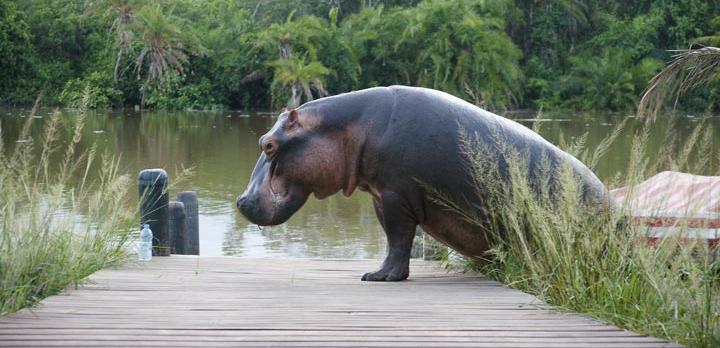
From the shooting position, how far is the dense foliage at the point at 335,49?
116 feet

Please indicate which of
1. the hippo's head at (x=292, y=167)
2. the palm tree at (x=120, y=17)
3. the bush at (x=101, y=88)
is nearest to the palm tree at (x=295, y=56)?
the palm tree at (x=120, y=17)

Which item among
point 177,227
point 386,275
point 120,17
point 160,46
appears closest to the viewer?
point 386,275

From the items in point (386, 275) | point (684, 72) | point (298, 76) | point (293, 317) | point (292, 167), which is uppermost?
point (298, 76)

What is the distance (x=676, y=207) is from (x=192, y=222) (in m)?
3.44

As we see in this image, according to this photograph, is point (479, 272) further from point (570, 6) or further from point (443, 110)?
point (570, 6)

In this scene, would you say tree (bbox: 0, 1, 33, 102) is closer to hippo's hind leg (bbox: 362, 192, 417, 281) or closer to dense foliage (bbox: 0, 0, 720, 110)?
dense foliage (bbox: 0, 0, 720, 110)

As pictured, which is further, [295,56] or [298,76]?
[295,56]

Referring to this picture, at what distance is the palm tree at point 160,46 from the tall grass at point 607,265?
3341 cm

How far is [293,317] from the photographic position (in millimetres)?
3537

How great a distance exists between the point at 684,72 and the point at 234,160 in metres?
13.4

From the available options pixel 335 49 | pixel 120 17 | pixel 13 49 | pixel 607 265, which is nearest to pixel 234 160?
pixel 607 265

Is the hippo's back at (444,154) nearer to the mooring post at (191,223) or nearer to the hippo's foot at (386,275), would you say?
the hippo's foot at (386,275)

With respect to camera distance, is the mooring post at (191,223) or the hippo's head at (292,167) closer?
Answer: the hippo's head at (292,167)

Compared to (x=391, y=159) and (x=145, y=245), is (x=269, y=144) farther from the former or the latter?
(x=145, y=245)
